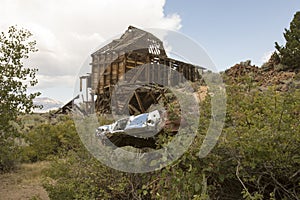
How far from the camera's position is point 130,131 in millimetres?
3508

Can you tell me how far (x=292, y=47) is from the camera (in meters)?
12.4

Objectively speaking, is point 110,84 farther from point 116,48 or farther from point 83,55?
point 83,55

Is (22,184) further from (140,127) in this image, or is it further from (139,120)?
(140,127)

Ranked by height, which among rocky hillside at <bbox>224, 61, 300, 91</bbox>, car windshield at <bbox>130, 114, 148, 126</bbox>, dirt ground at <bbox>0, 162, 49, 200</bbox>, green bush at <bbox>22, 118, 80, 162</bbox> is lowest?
dirt ground at <bbox>0, 162, 49, 200</bbox>

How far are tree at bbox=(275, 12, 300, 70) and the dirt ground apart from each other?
10.1m

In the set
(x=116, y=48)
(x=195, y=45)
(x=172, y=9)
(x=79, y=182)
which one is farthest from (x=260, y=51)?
(x=116, y=48)

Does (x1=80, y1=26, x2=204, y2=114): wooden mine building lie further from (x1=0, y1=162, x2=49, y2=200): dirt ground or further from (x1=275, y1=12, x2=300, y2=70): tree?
(x1=275, y1=12, x2=300, y2=70): tree

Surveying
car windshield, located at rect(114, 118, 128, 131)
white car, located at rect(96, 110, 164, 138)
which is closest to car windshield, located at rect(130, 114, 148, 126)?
white car, located at rect(96, 110, 164, 138)

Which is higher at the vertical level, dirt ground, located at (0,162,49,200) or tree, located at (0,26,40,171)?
tree, located at (0,26,40,171)

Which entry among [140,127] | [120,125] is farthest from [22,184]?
[140,127]

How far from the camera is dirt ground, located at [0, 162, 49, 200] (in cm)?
588

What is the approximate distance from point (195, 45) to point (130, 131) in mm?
1209

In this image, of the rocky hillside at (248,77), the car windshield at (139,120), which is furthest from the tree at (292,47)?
the car windshield at (139,120)

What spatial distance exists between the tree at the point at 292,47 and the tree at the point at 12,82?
10.3 metres
